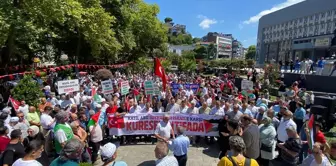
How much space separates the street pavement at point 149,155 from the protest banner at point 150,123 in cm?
52

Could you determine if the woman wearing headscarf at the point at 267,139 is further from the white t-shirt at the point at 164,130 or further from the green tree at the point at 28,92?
the green tree at the point at 28,92

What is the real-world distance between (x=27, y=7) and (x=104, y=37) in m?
10.7

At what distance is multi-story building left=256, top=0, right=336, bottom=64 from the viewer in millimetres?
50516

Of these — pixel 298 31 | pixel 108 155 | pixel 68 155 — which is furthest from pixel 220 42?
pixel 108 155

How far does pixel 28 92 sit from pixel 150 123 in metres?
7.20

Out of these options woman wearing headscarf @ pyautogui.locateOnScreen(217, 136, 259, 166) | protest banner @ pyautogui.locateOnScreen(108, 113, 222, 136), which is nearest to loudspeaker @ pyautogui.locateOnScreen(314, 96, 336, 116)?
protest banner @ pyautogui.locateOnScreen(108, 113, 222, 136)

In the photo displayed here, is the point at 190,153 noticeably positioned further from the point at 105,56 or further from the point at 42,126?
the point at 105,56

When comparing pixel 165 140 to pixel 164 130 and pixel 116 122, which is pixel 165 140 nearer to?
pixel 164 130

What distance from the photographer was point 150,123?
400 inches

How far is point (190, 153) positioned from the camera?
9.22m

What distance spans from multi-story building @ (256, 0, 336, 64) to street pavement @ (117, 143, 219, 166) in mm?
40104

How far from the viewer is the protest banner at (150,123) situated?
396 inches

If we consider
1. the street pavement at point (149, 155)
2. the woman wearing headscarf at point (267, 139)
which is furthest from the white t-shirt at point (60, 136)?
the woman wearing headscarf at point (267, 139)

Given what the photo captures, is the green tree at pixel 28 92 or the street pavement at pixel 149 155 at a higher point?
the green tree at pixel 28 92
